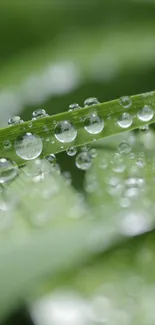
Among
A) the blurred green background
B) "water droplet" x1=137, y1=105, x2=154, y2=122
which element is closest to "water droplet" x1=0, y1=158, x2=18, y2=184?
"water droplet" x1=137, y1=105, x2=154, y2=122

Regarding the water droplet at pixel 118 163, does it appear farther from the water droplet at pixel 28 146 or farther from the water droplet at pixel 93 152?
the water droplet at pixel 28 146

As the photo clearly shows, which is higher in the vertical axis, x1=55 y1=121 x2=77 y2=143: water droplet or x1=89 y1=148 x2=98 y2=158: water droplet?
x1=89 y1=148 x2=98 y2=158: water droplet

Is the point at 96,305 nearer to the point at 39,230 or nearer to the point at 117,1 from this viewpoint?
the point at 39,230

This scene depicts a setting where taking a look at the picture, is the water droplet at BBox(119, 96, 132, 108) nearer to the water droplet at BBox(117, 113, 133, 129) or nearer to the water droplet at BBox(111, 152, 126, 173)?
the water droplet at BBox(117, 113, 133, 129)

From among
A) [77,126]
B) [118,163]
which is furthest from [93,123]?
[118,163]

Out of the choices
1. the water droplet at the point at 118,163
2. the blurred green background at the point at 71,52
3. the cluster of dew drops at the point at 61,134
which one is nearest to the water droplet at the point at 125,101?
the cluster of dew drops at the point at 61,134

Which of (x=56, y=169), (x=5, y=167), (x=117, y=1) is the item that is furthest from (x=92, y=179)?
(x=117, y=1)

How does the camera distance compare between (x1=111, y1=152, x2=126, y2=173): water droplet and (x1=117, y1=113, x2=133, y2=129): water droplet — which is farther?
(x1=111, y1=152, x2=126, y2=173): water droplet
